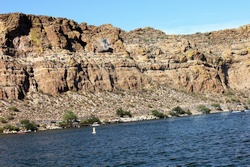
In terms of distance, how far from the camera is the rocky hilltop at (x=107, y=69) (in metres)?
123

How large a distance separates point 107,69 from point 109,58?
26.5 ft

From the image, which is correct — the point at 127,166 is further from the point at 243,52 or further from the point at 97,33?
the point at 243,52

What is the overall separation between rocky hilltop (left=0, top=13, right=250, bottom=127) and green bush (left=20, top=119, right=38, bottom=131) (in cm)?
528

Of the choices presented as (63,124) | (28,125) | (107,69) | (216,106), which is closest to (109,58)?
(107,69)

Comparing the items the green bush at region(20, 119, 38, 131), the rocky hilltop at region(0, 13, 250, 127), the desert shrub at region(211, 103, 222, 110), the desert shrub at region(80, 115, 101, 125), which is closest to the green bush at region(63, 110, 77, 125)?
the desert shrub at region(80, 115, 101, 125)

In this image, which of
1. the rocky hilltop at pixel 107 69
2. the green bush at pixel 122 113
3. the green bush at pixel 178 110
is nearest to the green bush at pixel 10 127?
the rocky hilltop at pixel 107 69

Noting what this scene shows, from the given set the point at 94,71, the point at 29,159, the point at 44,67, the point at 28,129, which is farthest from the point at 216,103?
the point at 29,159

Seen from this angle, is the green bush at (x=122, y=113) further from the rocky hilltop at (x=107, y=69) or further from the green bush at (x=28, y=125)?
the green bush at (x=28, y=125)

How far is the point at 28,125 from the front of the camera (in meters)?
101

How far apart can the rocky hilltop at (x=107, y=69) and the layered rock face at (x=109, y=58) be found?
12.1 inches

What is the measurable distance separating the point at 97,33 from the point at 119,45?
11464 millimetres

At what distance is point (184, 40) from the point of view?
17088 centimetres

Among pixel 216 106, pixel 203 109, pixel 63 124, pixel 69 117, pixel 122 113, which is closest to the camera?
pixel 63 124

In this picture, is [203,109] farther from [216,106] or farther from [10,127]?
[10,127]
